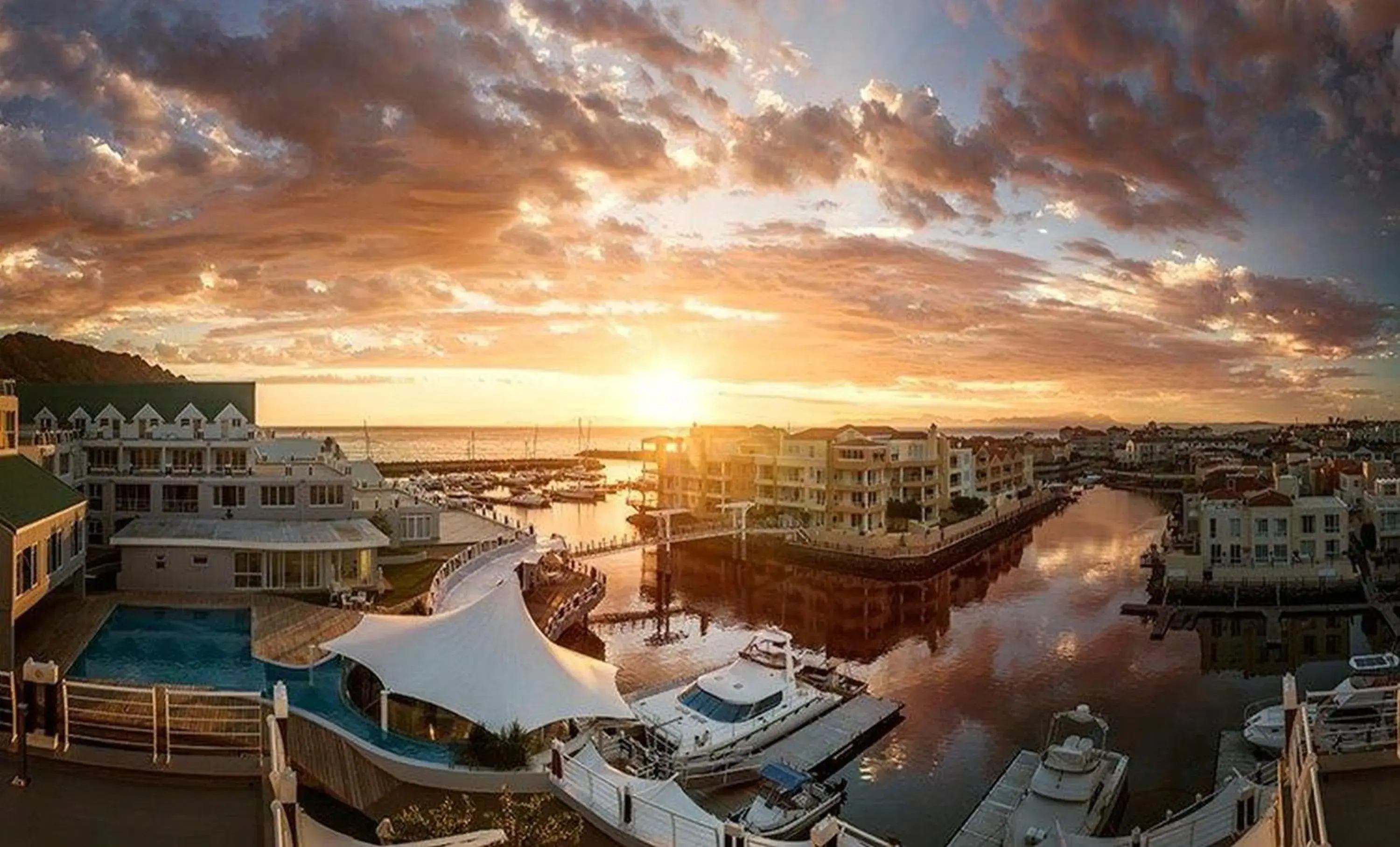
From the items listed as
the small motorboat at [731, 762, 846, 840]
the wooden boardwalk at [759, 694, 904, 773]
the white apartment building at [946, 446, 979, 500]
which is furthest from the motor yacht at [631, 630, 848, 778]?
the white apartment building at [946, 446, 979, 500]

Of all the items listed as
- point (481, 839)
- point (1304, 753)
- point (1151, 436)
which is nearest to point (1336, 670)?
point (1304, 753)

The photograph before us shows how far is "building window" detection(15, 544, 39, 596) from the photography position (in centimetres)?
1770

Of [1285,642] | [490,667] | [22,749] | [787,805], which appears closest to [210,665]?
[490,667]

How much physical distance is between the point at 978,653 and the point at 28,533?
27.0m

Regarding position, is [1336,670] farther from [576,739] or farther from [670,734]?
[576,739]

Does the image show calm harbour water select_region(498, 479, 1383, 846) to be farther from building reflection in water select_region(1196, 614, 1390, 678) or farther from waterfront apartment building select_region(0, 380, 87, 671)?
waterfront apartment building select_region(0, 380, 87, 671)

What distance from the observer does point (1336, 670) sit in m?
29.8

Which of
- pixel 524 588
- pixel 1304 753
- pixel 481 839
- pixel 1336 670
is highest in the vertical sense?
pixel 1304 753

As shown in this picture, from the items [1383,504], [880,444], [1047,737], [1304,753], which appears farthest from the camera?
[880,444]

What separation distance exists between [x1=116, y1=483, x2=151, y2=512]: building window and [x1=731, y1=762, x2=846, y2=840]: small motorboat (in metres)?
22.7

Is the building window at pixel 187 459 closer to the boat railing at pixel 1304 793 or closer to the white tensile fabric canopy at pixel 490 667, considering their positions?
the white tensile fabric canopy at pixel 490 667

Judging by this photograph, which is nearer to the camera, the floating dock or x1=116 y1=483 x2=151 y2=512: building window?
the floating dock

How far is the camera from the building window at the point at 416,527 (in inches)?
1390

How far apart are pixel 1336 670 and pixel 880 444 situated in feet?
89.5
